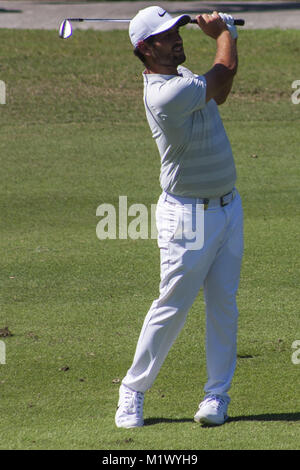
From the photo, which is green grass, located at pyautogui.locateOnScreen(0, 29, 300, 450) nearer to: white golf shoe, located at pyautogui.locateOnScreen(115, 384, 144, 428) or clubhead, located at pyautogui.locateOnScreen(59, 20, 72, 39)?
white golf shoe, located at pyautogui.locateOnScreen(115, 384, 144, 428)

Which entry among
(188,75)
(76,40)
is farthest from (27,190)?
(76,40)

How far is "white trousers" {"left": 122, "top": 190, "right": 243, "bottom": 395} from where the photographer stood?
17.0 feet

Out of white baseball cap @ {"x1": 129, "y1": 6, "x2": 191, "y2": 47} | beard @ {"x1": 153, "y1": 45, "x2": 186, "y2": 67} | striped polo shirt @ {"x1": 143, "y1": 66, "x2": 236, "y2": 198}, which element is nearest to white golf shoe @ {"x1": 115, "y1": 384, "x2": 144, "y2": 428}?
striped polo shirt @ {"x1": 143, "y1": 66, "x2": 236, "y2": 198}

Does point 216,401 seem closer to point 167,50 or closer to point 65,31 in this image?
point 167,50

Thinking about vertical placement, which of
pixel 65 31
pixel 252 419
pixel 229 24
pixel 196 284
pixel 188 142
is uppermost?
pixel 65 31

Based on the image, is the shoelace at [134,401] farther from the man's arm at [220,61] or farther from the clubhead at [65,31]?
the clubhead at [65,31]

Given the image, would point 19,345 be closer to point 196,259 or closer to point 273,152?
point 196,259

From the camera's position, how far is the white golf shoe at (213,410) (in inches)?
208

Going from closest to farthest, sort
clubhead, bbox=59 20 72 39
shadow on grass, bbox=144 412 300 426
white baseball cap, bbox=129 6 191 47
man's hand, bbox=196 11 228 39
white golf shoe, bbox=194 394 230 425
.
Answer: white baseball cap, bbox=129 6 191 47
man's hand, bbox=196 11 228 39
white golf shoe, bbox=194 394 230 425
shadow on grass, bbox=144 412 300 426
clubhead, bbox=59 20 72 39

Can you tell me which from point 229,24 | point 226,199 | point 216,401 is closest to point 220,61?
point 229,24

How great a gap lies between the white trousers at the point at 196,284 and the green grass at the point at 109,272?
0.33 meters

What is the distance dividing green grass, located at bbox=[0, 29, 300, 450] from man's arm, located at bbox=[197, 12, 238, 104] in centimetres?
178

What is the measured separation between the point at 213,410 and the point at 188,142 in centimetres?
144

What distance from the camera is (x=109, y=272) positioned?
28.1 ft
